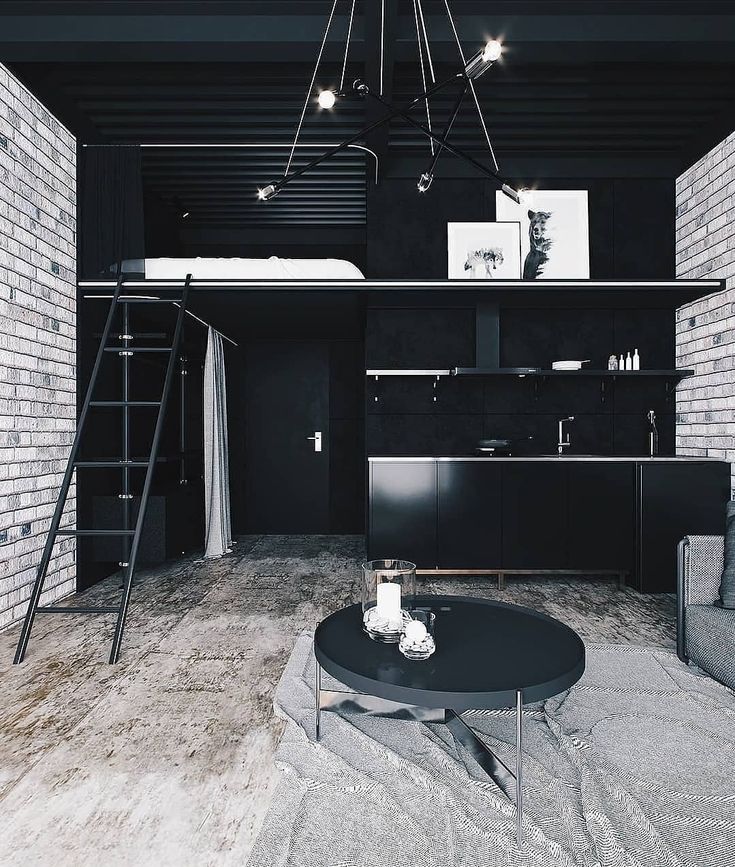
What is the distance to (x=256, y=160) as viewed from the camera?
473cm

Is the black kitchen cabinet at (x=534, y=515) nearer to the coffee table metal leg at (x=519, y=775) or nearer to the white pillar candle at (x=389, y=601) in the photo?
the white pillar candle at (x=389, y=601)

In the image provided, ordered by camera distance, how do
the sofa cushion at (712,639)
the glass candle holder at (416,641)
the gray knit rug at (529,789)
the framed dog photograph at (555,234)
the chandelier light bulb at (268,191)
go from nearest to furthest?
the gray knit rug at (529,789)
the glass candle holder at (416,641)
the sofa cushion at (712,639)
the chandelier light bulb at (268,191)
the framed dog photograph at (555,234)

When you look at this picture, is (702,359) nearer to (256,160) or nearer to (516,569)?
(516,569)

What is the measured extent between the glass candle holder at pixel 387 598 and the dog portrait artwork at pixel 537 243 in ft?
12.1

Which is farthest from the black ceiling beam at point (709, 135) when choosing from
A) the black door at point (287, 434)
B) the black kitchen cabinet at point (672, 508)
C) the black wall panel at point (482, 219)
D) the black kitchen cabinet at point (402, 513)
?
the black door at point (287, 434)

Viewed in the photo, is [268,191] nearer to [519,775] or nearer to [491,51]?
[491,51]

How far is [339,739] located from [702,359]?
4.15 meters

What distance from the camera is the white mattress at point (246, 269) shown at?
4348 mm

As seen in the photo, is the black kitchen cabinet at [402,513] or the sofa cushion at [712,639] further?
the black kitchen cabinet at [402,513]

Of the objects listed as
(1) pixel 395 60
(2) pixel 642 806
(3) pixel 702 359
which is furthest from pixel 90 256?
(3) pixel 702 359

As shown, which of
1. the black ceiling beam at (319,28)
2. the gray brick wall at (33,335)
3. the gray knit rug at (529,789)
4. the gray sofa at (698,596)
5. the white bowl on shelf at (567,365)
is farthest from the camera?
the white bowl on shelf at (567,365)

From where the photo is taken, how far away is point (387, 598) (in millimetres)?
2027

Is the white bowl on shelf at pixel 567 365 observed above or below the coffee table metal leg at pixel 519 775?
above

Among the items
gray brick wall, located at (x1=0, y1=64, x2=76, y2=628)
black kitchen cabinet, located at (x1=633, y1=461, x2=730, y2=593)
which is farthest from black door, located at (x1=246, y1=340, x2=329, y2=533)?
black kitchen cabinet, located at (x1=633, y1=461, x2=730, y2=593)
